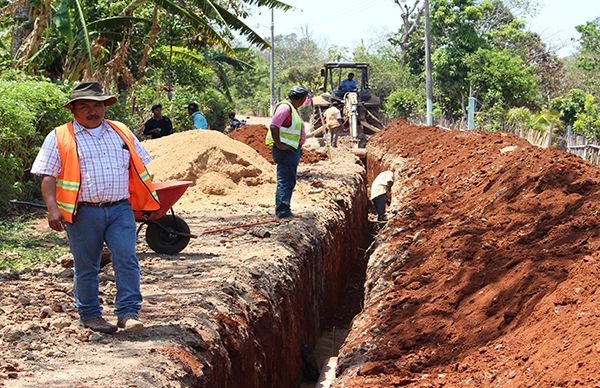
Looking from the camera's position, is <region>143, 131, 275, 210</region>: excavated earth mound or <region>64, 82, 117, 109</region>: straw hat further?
<region>143, 131, 275, 210</region>: excavated earth mound

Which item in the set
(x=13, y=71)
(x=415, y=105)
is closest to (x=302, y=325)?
(x=13, y=71)

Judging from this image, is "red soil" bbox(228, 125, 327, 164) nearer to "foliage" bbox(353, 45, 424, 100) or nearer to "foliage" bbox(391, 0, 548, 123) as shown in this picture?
"foliage" bbox(391, 0, 548, 123)

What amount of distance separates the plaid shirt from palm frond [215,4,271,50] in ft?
30.5

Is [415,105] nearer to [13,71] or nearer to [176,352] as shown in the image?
[13,71]

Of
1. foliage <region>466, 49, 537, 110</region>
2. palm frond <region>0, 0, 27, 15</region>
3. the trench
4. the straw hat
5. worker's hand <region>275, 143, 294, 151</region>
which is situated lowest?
the trench

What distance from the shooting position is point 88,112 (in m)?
5.68

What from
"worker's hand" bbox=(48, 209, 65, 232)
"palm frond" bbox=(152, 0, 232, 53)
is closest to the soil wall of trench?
"worker's hand" bbox=(48, 209, 65, 232)

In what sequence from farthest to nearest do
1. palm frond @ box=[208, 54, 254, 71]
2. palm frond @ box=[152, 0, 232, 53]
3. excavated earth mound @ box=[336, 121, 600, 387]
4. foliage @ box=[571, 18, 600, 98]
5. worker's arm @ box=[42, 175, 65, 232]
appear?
foliage @ box=[571, 18, 600, 98] < palm frond @ box=[208, 54, 254, 71] < palm frond @ box=[152, 0, 232, 53] < worker's arm @ box=[42, 175, 65, 232] < excavated earth mound @ box=[336, 121, 600, 387]

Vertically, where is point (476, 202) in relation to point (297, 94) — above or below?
below

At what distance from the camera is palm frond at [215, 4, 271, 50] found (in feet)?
48.2

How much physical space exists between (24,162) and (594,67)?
1102 inches

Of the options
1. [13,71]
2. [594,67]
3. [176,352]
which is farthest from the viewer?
[594,67]

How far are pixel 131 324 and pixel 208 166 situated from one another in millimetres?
8750

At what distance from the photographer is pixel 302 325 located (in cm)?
901
